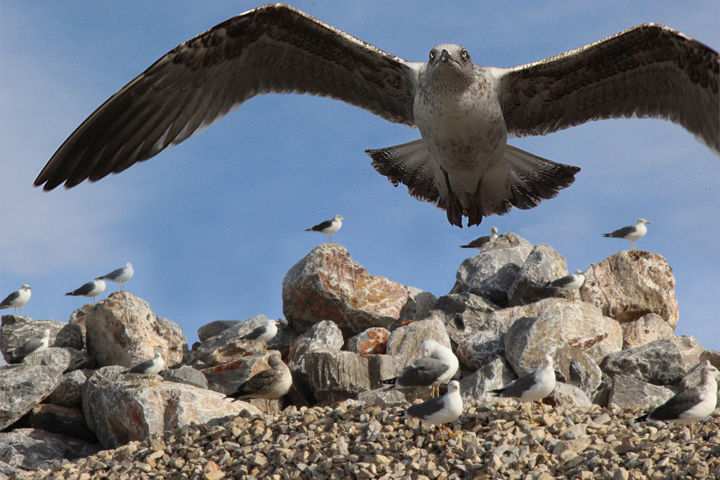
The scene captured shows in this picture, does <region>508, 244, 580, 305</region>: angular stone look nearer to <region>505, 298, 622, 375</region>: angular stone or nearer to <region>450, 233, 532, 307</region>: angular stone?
<region>450, 233, 532, 307</region>: angular stone

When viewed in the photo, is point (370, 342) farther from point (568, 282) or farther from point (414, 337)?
point (568, 282)

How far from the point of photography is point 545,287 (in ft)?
42.1

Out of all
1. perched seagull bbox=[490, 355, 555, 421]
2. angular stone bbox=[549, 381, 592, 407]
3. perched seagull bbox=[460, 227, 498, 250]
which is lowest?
perched seagull bbox=[490, 355, 555, 421]

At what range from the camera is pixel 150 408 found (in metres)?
9.96

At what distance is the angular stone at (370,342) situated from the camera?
12.2 metres

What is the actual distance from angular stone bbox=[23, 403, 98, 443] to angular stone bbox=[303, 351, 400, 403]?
3.30 metres

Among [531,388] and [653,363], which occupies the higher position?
[653,363]

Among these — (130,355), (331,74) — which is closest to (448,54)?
(331,74)

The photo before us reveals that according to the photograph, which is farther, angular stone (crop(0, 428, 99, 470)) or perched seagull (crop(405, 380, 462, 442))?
angular stone (crop(0, 428, 99, 470))

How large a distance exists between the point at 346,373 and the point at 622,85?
4.74 metres

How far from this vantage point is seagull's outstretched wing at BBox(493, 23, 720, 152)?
26.6ft

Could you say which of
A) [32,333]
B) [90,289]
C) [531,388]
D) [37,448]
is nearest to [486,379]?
[531,388]

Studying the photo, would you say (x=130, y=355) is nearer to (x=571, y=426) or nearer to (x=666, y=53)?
(x=571, y=426)

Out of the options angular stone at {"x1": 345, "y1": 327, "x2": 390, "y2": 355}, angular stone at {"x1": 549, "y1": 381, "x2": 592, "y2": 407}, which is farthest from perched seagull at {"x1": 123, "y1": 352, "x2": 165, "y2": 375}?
angular stone at {"x1": 549, "y1": 381, "x2": 592, "y2": 407}
